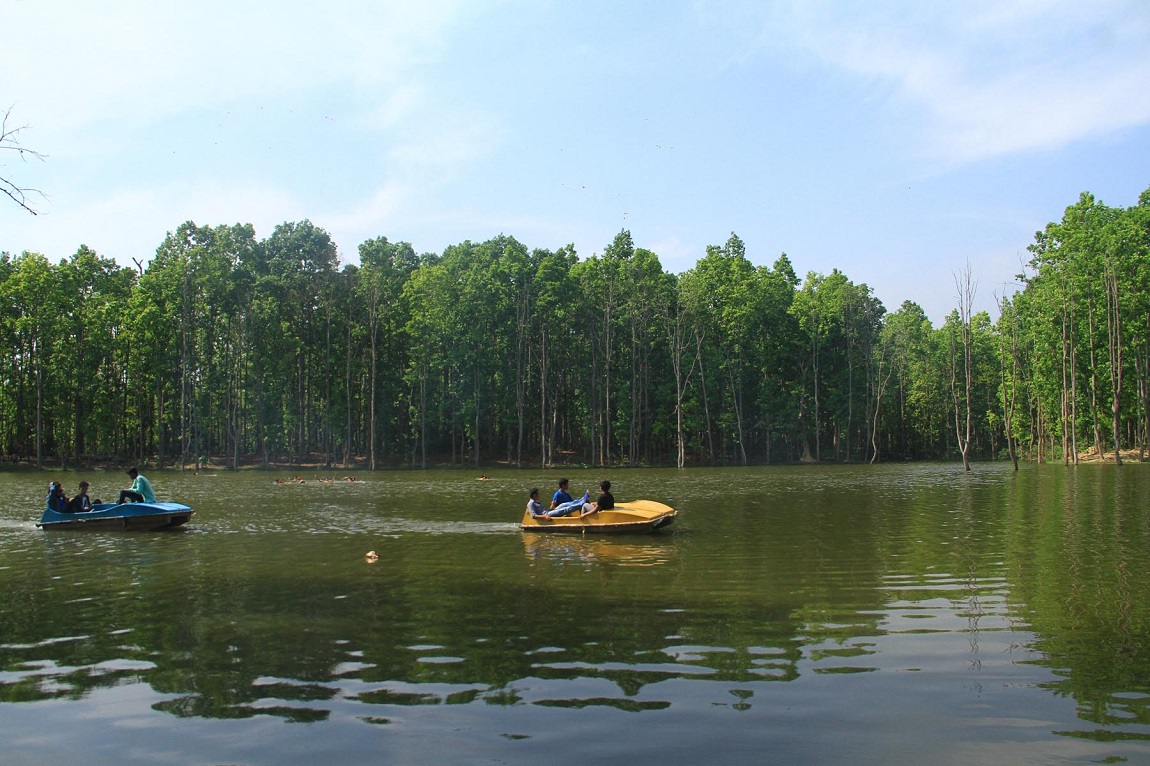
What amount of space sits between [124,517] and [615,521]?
13.9m

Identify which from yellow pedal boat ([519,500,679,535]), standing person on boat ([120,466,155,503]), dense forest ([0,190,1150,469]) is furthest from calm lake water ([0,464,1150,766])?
dense forest ([0,190,1150,469])

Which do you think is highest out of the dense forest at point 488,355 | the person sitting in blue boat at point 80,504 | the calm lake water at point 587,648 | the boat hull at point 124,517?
the dense forest at point 488,355

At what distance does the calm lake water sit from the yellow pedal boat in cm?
51

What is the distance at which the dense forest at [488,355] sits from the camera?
62188 millimetres

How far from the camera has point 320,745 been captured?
6.92 m

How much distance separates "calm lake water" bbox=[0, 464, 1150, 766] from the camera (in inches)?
272

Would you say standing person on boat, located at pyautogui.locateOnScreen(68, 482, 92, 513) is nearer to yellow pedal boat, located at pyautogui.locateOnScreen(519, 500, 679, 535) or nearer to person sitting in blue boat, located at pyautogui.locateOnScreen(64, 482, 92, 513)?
person sitting in blue boat, located at pyautogui.locateOnScreen(64, 482, 92, 513)

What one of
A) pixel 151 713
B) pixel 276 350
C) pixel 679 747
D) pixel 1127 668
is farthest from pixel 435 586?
pixel 276 350

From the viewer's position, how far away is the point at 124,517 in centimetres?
2383

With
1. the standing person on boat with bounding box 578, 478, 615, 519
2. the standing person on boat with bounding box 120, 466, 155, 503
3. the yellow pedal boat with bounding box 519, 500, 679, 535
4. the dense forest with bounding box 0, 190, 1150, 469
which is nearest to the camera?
the yellow pedal boat with bounding box 519, 500, 679, 535

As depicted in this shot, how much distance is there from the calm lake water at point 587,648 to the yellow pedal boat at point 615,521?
1.67ft

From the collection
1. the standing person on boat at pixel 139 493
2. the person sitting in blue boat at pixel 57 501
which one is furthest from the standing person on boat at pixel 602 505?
the person sitting in blue boat at pixel 57 501

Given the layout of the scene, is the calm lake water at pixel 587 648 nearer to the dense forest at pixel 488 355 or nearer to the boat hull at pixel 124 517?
the boat hull at pixel 124 517

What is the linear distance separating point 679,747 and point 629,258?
72.0m
